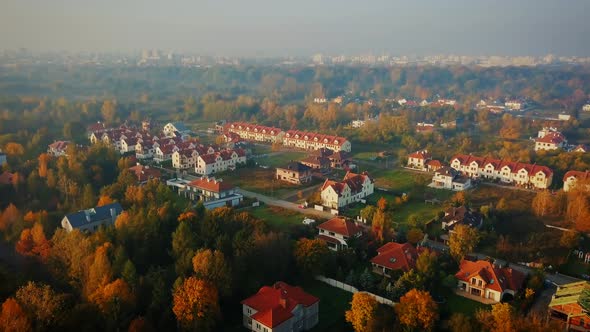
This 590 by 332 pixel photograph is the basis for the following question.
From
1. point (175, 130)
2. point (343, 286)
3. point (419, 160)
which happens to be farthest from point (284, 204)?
point (175, 130)

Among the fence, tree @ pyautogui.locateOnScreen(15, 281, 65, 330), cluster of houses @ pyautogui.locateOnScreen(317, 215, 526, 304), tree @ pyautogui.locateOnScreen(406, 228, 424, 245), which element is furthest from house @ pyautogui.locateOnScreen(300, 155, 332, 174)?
tree @ pyautogui.locateOnScreen(15, 281, 65, 330)

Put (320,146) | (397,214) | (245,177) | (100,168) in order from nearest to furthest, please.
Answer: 1. (397,214)
2. (100,168)
3. (245,177)
4. (320,146)

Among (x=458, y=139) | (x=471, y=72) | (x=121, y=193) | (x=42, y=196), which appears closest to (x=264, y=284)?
(x=121, y=193)

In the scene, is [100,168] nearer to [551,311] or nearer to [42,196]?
[42,196]

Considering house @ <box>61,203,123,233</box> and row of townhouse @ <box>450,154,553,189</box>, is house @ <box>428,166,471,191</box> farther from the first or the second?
house @ <box>61,203,123,233</box>

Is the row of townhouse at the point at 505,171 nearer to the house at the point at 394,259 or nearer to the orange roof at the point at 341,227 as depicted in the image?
the orange roof at the point at 341,227
